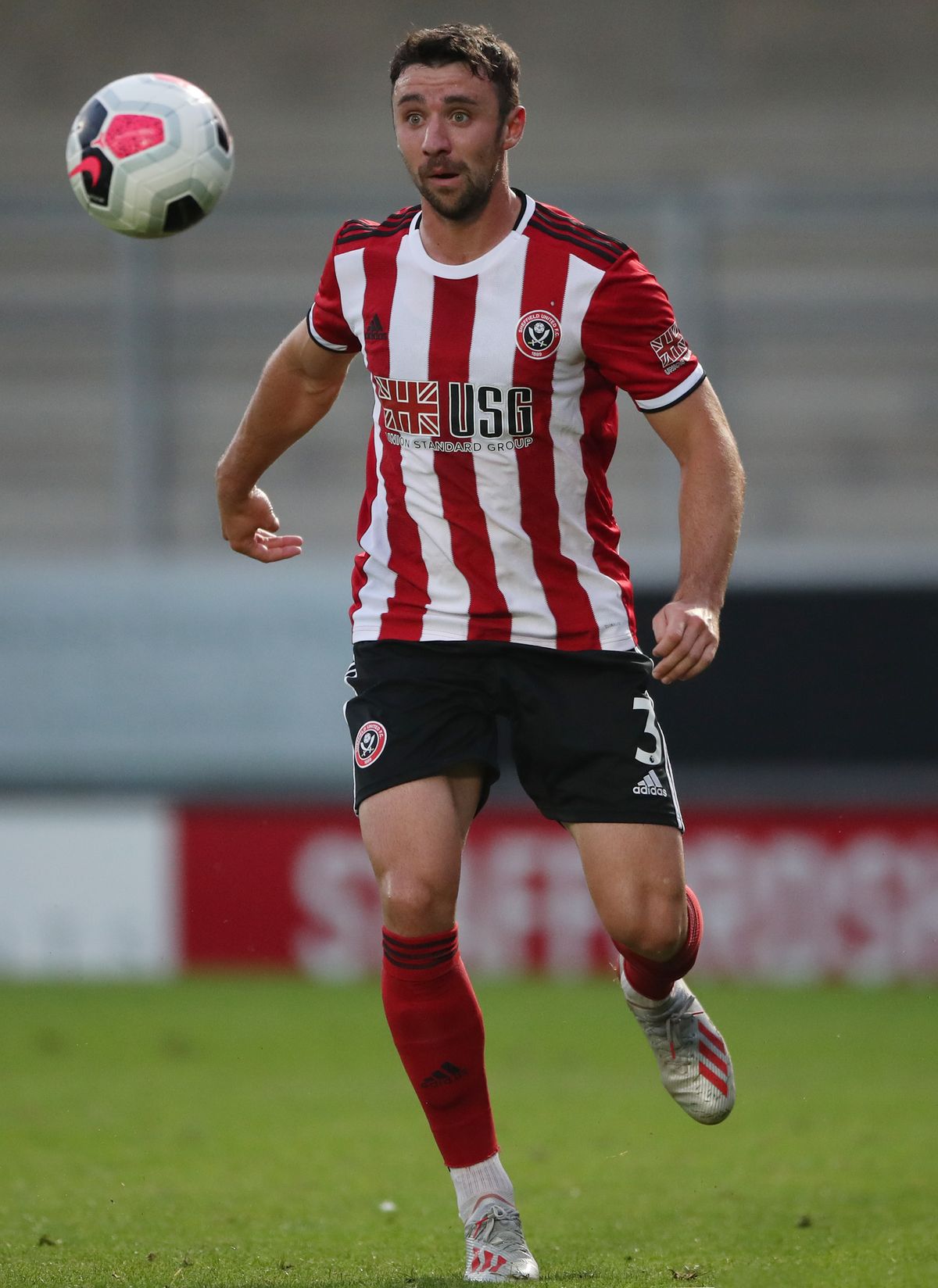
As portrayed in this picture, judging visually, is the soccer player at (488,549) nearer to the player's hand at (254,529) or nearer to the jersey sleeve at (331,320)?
the jersey sleeve at (331,320)

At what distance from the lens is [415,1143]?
570cm

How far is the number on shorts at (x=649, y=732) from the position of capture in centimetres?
394

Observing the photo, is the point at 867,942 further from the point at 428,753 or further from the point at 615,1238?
the point at 428,753

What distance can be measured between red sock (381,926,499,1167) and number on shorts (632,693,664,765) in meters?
0.53

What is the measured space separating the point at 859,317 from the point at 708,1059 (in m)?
7.34

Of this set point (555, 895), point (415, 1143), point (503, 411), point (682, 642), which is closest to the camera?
point (682, 642)

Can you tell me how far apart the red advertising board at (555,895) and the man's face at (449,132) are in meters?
5.42

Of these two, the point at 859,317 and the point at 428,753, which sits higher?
the point at 859,317

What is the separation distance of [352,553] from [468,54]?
23.0 ft

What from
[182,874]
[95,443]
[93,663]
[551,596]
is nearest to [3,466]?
[95,443]

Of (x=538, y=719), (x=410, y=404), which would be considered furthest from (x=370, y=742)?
(x=410, y=404)

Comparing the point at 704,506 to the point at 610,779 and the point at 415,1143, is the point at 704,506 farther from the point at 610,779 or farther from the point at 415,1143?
the point at 415,1143

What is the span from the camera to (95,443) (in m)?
12.0

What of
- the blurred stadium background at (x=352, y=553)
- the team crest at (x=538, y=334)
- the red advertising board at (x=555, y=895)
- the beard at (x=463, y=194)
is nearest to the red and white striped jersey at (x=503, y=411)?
the team crest at (x=538, y=334)
